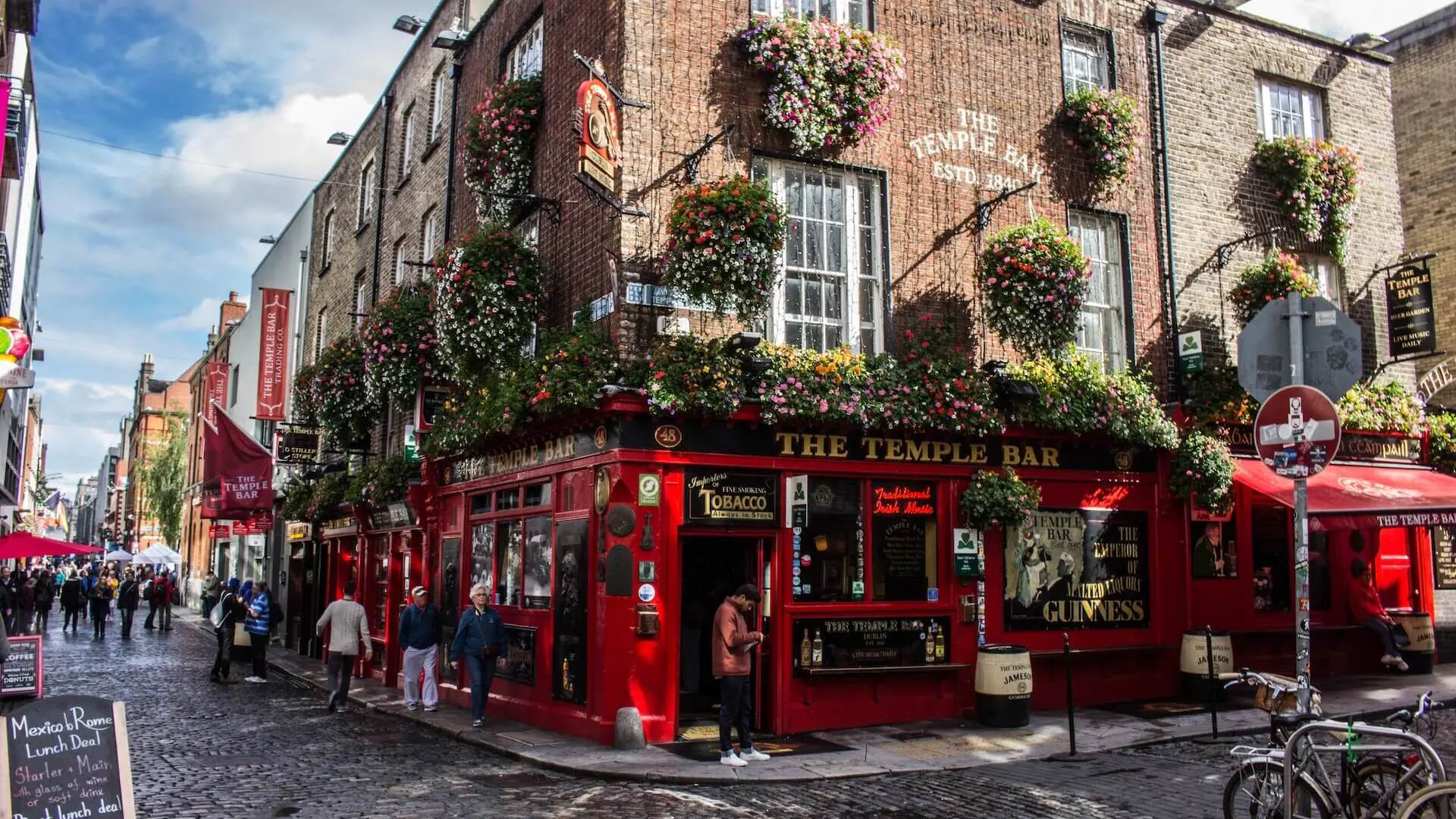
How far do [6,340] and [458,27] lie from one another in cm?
960

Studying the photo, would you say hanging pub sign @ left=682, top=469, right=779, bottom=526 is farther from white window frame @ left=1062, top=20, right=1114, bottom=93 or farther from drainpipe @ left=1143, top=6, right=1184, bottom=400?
white window frame @ left=1062, top=20, right=1114, bottom=93

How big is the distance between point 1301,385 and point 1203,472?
712 centimetres

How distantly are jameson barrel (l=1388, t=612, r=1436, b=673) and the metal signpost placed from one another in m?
9.84

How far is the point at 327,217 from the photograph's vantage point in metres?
27.7

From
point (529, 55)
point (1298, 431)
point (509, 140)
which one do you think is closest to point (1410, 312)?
point (1298, 431)

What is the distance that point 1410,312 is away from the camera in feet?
54.2

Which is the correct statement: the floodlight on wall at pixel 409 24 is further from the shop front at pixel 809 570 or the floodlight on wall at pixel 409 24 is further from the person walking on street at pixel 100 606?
the person walking on street at pixel 100 606

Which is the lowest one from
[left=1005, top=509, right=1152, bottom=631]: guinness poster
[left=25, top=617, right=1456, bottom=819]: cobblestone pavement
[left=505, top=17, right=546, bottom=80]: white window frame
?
[left=25, top=617, right=1456, bottom=819]: cobblestone pavement

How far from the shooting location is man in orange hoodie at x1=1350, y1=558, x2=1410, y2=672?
1584 centimetres

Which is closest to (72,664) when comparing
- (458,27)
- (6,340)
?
(6,340)

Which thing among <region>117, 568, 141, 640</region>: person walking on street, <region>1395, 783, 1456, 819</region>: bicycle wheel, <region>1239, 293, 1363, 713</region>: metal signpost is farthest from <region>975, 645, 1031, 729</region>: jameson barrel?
<region>117, 568, 141, 640</region>: person walking on street

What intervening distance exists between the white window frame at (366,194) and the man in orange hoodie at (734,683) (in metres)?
16.1

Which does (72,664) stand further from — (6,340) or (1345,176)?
(1345,176)

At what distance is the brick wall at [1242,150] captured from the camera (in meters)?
16.1
